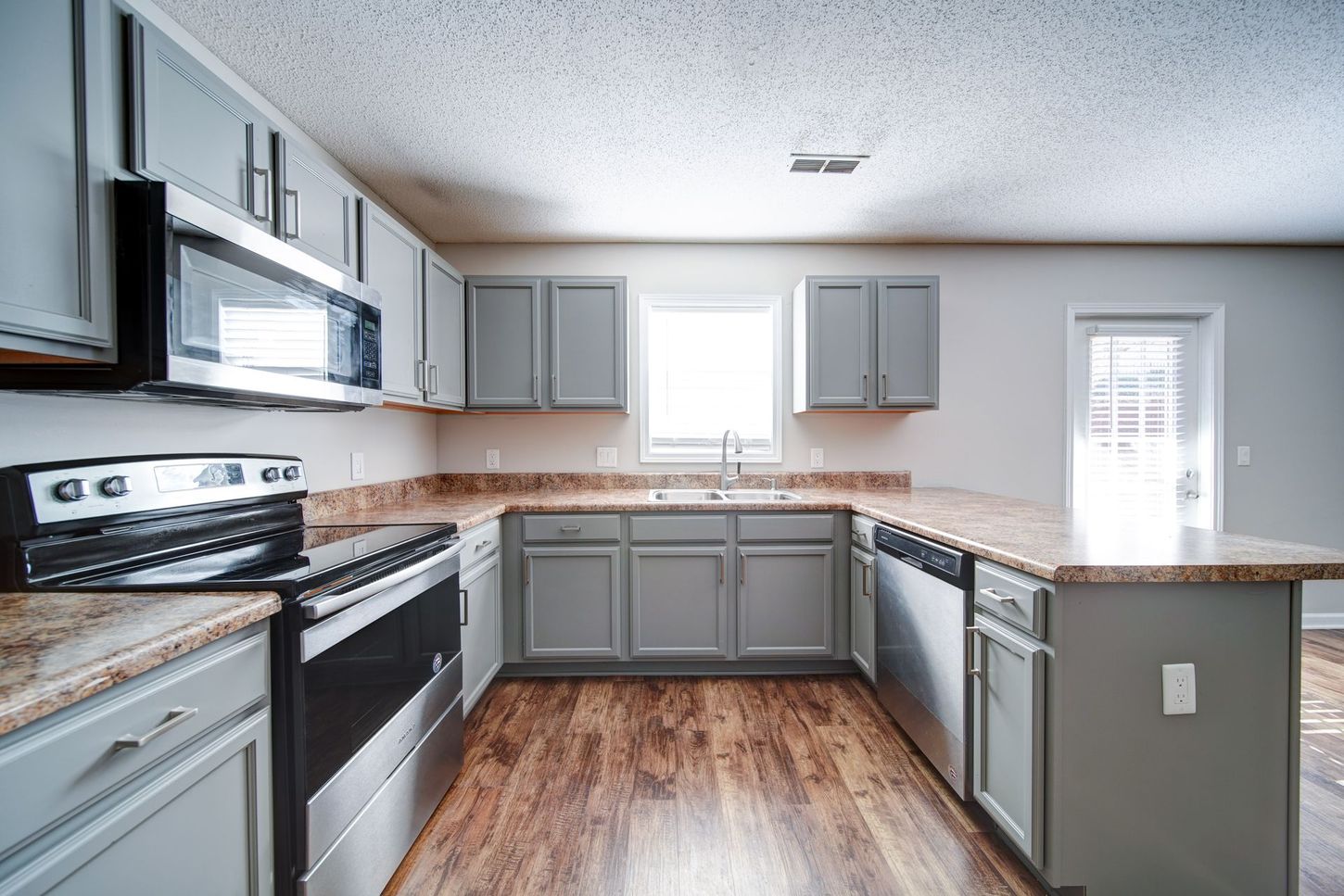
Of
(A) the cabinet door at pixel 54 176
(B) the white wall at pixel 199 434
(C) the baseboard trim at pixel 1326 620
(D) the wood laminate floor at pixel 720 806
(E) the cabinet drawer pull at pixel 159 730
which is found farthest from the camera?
(C) the baseboard trim at pixel 1326 620

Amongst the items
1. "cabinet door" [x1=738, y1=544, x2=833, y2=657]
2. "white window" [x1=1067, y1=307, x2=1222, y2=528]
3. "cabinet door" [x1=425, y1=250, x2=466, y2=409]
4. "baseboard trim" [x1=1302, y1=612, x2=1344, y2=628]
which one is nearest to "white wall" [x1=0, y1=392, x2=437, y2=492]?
"cabinet door" [x1=425, y1=250, x2=466, y2=409]

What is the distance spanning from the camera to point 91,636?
818mm

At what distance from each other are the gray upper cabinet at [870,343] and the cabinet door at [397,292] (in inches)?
76.2

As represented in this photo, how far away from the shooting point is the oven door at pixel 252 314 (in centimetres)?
113

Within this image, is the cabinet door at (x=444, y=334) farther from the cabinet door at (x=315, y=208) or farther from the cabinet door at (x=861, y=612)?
the cabinet door at (x=861, y=612)

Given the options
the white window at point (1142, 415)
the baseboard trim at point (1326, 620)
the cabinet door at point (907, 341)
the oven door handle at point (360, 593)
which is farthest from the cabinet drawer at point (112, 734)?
the baseboard trim at point (1326, 620)

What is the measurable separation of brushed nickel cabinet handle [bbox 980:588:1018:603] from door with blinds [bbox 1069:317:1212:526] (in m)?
2.38

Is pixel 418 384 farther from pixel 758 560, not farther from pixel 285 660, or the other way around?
pixel 758 560

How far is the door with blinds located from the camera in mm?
3346

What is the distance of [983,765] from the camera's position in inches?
61.8

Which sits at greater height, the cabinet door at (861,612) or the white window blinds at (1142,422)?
the white window blinds at (1142,422)

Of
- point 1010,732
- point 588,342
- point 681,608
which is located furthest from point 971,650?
point 588,342

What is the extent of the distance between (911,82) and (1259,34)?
3.17 feet

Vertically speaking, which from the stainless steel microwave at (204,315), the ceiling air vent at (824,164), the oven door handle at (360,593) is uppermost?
the ceiling air vent at (824,164)
